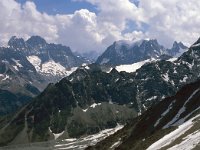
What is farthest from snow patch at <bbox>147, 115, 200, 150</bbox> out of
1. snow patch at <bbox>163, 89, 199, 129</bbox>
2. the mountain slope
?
snow patch at <bbox>163, 89, 199, 129</bbox>

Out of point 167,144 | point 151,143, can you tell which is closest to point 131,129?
point 151,143

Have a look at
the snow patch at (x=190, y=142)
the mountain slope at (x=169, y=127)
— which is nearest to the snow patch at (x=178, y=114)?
the mountain slope at (x=169, y=127)

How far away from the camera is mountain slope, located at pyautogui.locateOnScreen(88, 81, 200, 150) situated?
271 feet

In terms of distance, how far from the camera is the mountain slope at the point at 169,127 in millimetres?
82656

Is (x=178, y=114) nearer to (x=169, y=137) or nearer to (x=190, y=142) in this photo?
(x=169, y=137)

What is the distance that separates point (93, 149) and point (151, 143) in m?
69.9

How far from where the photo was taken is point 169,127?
102375mm

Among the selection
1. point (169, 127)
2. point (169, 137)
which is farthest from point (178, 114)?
point (169, 137)

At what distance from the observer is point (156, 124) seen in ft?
460

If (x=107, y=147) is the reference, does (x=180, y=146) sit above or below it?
below

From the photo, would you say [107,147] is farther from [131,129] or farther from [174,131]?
[174,131]

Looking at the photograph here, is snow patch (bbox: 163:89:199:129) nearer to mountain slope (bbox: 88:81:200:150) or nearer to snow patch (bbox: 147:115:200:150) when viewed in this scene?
mountain slope (bbox: 88:81:200:150)

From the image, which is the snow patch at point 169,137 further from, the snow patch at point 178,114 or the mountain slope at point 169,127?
the snow patch at point 178,114

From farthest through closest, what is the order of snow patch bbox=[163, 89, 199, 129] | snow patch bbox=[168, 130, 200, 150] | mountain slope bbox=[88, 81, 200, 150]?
snow patch bbox=[163, 89, 199, 129], mountain slope bbox=[88, 81, 200, 150], snow patch bbox=[168, 130, 200, 150]
